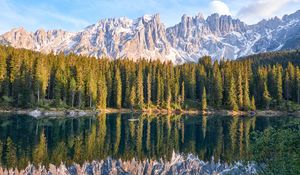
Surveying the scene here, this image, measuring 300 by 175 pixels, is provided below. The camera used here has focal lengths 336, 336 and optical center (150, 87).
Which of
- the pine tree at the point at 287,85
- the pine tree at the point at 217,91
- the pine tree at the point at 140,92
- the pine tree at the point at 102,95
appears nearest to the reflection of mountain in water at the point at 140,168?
the pine tree at the point at 102,95

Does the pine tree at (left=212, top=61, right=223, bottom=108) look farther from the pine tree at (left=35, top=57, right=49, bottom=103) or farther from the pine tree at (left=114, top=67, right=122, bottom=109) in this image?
the pine tree at (left=35, top=57, right=49, bottom=103)

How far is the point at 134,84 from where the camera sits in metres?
127

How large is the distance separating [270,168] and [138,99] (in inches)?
4308

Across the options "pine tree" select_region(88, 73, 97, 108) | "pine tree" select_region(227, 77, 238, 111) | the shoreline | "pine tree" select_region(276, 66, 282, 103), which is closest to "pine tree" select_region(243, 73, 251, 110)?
the shoreline

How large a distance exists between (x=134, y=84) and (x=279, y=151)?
4472 inches

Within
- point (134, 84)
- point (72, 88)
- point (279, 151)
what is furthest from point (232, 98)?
point (279, 151)

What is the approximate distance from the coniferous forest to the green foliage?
91192mm

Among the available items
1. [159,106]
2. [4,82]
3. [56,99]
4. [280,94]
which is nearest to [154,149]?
[56,99]

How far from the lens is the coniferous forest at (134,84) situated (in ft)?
340

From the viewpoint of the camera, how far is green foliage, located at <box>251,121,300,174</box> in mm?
13211

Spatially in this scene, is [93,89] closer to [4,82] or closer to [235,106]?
[4,82]

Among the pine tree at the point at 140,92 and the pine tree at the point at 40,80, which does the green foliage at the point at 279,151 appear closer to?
the pine tree at the point at 40,80

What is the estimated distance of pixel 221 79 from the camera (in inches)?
5089

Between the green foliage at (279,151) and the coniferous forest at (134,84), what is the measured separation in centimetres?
9119
